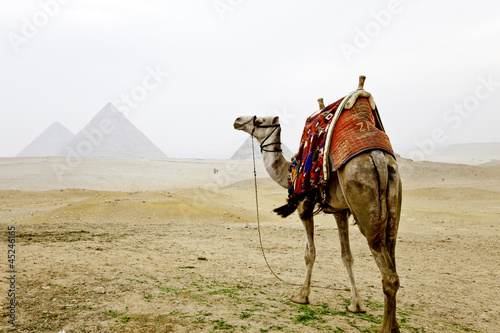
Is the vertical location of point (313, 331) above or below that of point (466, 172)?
below

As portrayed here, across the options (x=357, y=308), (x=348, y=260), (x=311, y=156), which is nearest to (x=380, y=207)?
(x=311, y=156)

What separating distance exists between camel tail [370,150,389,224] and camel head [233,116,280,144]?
2.62 meters

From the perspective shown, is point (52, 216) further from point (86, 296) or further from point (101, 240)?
point (86, 296)

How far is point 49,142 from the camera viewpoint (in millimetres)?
167000

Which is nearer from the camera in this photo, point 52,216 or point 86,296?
point 86,296

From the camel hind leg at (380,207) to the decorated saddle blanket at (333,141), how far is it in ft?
0.63

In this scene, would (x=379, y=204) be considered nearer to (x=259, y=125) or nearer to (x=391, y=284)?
(x=391, y=284)

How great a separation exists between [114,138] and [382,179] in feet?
486

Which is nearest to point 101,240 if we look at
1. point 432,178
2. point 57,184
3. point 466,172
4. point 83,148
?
point 57,184

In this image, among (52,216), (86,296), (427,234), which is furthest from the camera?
(52,216)

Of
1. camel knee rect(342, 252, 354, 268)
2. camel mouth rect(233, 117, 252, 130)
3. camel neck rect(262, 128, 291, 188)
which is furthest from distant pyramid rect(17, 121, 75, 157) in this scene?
camel knee rect(342, 252, 354, 268)

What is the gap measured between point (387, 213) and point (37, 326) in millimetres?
4103

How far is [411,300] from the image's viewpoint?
579 centimetres

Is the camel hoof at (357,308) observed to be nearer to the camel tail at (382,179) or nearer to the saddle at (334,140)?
the saddle at (334,140)
